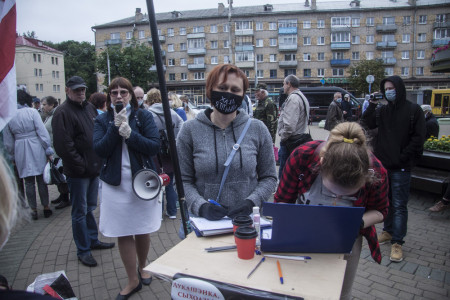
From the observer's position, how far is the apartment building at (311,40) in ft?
163

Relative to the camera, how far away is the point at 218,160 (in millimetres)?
2180

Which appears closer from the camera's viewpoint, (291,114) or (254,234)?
(254,234)

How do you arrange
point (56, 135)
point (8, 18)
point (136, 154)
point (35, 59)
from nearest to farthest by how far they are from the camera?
1. point (8, 18)
2. point (136, 154)
3. point (56, 135)
4. point (35, 59)

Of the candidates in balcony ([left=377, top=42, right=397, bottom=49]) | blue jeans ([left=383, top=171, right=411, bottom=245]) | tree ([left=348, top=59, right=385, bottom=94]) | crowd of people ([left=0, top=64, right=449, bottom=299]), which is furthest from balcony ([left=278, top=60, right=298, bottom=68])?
blue jeans ([left=383, top=171, right=411, bottom=245])

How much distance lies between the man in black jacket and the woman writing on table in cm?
249

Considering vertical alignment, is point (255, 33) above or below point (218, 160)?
above

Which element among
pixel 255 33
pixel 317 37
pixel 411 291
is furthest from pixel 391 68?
pixel 411 291

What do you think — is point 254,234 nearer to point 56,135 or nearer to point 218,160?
point 218,160

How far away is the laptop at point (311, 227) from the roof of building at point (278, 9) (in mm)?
55350

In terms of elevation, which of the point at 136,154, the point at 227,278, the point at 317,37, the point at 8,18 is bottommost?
the point at 227,278

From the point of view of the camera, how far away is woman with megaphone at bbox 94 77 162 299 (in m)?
2.86

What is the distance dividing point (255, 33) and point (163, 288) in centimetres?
5443

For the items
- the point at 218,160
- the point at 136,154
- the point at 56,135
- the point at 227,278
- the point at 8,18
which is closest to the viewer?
the point at 227,278

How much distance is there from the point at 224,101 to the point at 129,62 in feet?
163
